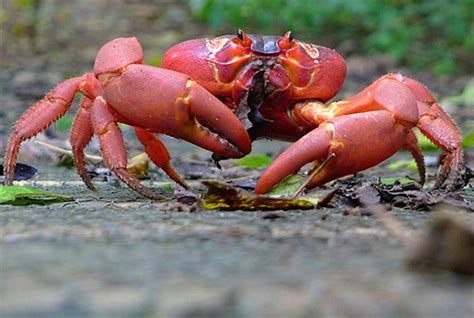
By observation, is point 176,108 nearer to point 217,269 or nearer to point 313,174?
point 313,174

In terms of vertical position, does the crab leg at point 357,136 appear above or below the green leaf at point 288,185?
above

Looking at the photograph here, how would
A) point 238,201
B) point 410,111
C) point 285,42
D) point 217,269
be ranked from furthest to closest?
point 285,42
point 410,111
point 238,201
point 217,269

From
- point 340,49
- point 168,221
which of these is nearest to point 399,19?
point 340,49

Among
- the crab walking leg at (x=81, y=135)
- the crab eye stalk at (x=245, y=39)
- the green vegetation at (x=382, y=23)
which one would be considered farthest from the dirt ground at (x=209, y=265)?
the green vegetation at (x=382, y=23)

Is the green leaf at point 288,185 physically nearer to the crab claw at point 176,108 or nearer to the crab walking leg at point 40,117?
the crab claw at point 176,108

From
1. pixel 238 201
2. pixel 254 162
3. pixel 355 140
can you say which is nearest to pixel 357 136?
pixel 355 140

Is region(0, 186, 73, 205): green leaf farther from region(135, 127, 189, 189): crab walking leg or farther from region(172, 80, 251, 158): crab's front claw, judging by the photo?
region(135, 127, 189, 189): crab walking leg

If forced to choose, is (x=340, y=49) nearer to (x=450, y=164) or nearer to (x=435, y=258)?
(x=450, y=164)
